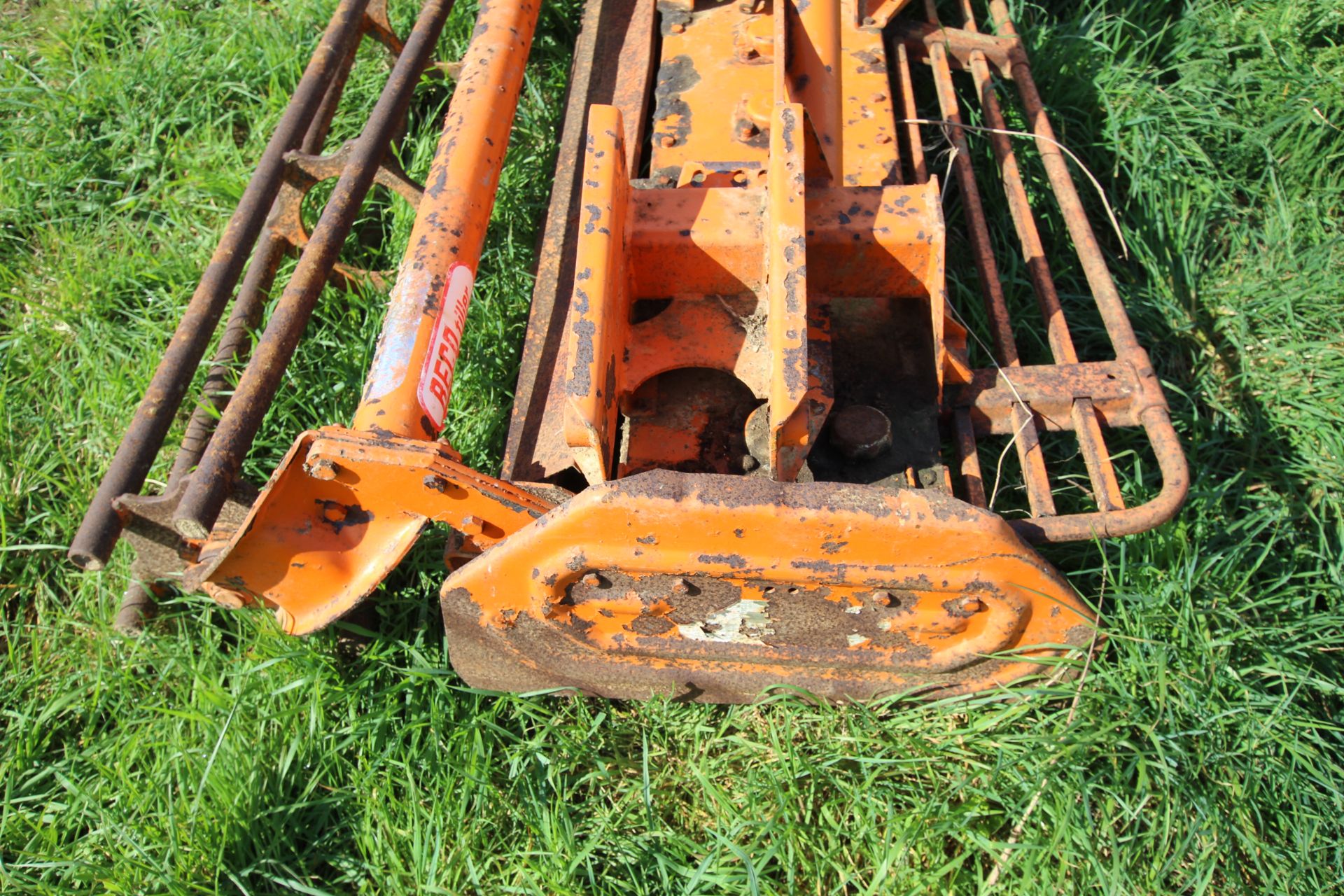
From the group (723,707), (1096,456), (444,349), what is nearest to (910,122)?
(1096,456)

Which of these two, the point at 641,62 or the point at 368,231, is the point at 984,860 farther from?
the point at 368,231

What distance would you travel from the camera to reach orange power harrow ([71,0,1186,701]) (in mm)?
1692

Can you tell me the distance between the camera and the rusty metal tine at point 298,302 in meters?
1.85

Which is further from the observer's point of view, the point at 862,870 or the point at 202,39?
the point at 202,39

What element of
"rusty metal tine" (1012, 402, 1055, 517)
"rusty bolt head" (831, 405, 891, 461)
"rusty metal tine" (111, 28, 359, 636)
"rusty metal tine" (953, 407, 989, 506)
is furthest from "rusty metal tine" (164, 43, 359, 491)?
"rusty metal tine" (1012, 402, 1055, 517)

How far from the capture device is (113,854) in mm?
2115

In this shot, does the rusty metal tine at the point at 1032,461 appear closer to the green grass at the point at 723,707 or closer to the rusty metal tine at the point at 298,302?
the green grass at the point at 723,707

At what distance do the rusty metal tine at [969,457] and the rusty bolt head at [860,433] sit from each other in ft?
0.62

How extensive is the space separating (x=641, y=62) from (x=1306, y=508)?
7.65 ft

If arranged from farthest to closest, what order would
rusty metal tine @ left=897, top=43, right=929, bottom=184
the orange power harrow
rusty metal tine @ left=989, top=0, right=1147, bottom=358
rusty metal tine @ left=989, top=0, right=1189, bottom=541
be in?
rusty metal tine @ left=897, top=43, right=929, bottom=184, rusty metal tine @ left=989, top=0, right=1147, bottom=358, rusty metal tine @ left=989, top=0, right=1189, bottom=541, the orange power harrow

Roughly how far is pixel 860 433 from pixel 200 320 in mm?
1653

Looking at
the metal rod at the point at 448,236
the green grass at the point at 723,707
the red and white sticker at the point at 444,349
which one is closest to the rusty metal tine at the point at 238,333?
the green grass at the point at 723,707

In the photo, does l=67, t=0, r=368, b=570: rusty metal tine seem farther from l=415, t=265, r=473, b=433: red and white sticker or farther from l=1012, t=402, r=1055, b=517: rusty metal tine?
l=1012, t=402, r=1055, b=517: rusty metal tine

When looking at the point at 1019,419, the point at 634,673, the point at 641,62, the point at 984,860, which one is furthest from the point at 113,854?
the point at 641,62
